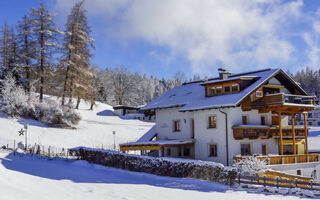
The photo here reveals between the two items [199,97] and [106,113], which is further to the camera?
[106,113]

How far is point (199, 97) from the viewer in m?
37.2

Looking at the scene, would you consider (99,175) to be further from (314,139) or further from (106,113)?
(314,139)

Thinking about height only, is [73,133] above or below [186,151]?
above

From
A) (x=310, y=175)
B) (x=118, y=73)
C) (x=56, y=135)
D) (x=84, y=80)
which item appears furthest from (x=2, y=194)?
(x=118, y=73)

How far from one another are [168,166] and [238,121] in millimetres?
9849

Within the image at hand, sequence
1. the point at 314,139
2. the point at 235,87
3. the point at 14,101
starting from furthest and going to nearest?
the point at 314,139 → the point at 14,101 → the point at 235,87

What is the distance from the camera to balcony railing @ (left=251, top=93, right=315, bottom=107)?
3175 cm

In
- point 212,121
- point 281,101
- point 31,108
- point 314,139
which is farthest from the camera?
point 314,139

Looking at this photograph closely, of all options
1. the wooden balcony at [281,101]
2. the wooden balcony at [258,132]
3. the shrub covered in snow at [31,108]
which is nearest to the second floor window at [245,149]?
the wooden balcony at [258,132]

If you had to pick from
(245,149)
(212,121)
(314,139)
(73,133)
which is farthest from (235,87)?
(314,139)

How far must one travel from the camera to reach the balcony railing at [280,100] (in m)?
31.8

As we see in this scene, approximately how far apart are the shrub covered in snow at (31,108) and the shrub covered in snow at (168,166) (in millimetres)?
17589

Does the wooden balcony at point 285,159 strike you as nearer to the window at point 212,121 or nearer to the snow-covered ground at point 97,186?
the window at point 212,121

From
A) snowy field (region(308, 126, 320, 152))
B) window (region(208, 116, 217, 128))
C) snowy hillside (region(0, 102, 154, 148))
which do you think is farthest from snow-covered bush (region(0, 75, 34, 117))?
snowy field (region(308, 126, 320, 152))
